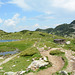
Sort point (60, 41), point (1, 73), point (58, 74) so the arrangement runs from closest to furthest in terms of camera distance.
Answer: point (58, 74)
point (1, 73)
point (60, 41)

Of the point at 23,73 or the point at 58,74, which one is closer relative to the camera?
the point at 58,74

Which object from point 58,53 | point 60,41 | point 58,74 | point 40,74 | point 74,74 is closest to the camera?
point 74,74

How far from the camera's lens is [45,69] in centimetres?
2450

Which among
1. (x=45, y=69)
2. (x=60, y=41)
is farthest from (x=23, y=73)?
(x=60, y=41)

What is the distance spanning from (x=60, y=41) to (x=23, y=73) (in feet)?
210

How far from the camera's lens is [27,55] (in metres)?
43.7

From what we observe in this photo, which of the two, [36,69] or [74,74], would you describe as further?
[36,69]

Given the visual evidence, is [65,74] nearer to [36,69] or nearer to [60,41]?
[36,69]

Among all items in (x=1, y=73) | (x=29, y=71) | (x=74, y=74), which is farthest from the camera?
(x=1, y=73)

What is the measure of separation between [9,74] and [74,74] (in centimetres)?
1491

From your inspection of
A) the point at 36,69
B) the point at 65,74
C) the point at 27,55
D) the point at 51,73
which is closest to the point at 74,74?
the point at 65,74

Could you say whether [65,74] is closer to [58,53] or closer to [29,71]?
[29,71]

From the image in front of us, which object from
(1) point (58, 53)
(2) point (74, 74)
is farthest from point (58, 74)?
(1) point (58, 53)

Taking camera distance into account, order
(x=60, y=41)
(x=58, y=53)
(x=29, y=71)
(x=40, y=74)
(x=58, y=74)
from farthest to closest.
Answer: (x=60, y=41)
(x=58, y=53)
(x=29, y=71)
(x=40, y=74)
(x=58, y=74)
